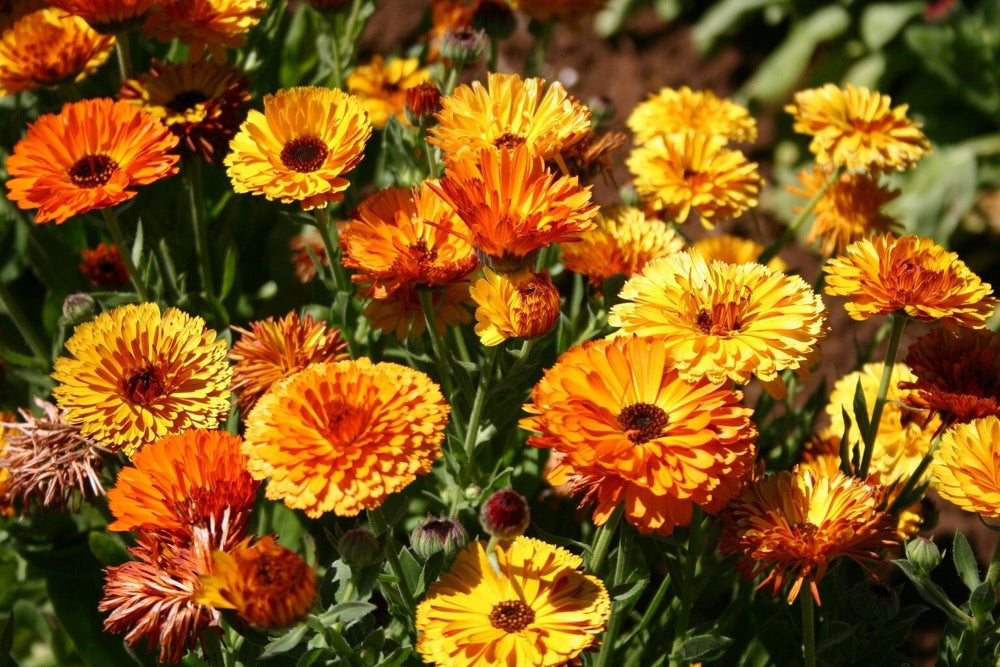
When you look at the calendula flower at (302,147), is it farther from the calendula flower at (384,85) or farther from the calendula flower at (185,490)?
the calendula flower at (384,85)

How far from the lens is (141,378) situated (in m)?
1.64

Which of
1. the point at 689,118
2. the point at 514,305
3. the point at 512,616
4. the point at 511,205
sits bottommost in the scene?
the point at 512,616

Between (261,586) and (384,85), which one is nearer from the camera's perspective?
(261,586)

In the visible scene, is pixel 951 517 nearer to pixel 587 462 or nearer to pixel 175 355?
pixel 587 462

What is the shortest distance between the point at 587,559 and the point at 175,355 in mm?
763

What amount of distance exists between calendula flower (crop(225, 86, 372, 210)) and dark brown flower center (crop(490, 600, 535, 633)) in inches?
28.9

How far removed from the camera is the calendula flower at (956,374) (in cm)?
162

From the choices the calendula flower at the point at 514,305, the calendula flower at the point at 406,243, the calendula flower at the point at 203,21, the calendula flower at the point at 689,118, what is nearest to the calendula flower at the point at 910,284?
the calendula flower at the point at 514,305

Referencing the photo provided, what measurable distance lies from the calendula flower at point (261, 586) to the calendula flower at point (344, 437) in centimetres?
8

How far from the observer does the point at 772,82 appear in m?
4.29

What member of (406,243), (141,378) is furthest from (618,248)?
(141,378)

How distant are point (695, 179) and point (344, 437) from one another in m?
1.12

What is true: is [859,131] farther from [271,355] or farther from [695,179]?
[271,355]

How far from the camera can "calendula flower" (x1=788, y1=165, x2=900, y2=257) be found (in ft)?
7.38
